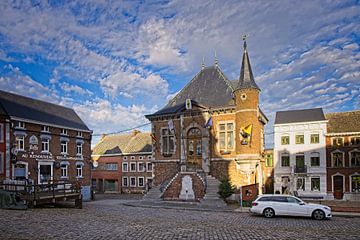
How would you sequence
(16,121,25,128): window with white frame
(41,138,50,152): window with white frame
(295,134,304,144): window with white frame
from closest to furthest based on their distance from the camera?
(16,121,25,128): window with white frame
(41,138,50,152): window with white frame
(295,134,304,144): window with white frame

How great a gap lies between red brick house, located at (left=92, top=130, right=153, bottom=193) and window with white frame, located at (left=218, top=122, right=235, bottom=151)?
19.3 meters

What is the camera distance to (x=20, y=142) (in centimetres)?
2781

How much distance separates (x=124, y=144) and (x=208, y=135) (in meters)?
24.9

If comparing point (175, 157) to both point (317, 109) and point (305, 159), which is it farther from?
point (317, 109)

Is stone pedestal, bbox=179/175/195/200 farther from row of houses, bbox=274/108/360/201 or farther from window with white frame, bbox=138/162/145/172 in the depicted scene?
window with white frame, bbox=138/162/145/172

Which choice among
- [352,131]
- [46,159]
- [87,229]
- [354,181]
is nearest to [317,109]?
[352,131]

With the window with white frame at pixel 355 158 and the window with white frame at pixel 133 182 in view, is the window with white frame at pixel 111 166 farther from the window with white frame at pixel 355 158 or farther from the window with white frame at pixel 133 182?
the window with white frame at pixel 355 158

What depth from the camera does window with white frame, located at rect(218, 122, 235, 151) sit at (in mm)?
28328

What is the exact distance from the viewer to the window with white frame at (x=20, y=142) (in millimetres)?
27473

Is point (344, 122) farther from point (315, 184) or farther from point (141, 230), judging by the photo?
point (141, 230)

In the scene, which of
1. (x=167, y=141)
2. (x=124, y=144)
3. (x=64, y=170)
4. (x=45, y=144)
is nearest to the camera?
(x=45, y=144)

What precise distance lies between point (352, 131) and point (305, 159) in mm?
5782

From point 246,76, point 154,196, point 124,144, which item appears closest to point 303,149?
point 246,76

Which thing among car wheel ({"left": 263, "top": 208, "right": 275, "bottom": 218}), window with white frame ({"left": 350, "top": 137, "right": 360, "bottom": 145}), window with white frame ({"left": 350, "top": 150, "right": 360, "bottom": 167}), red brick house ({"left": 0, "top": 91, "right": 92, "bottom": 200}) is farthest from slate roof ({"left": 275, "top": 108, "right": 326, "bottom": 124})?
red brick house ({"left": 0, "top": 91, "right": 92, "bottom": 200})
